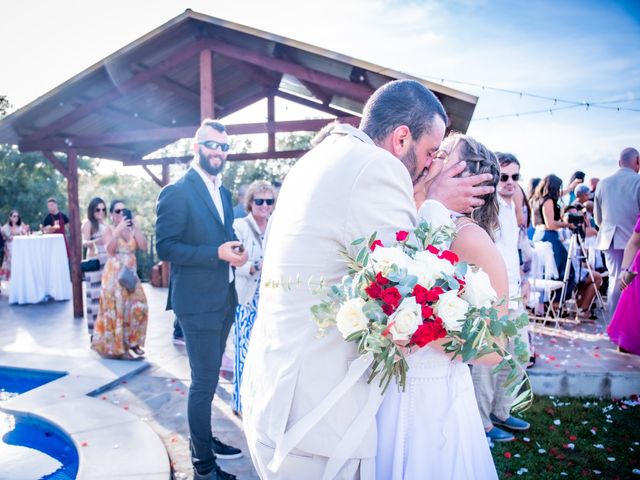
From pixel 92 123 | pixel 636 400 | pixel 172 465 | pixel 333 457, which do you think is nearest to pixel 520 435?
pixel 636 400

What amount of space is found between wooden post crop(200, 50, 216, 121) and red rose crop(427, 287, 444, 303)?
657 centimetres

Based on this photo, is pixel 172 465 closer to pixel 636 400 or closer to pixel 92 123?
pixel 636 400

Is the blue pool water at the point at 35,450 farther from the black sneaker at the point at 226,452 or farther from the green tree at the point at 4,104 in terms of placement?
the green tree at the point at 4,104

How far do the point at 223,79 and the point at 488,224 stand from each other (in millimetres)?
9015

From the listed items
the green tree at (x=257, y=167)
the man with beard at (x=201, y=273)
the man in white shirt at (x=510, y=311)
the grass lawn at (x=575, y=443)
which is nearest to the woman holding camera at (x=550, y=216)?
the man in white shirt at (x=510, y=311)

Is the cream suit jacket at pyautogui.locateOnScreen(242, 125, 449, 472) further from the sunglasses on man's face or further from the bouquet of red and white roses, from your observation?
the sunglasses on man's face

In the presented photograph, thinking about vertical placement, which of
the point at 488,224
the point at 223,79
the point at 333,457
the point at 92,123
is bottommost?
the point at 333,457

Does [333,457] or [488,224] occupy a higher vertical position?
[488,224]

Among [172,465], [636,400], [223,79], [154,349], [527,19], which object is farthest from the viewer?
[223,79]

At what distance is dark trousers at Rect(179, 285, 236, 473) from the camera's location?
9.96ft

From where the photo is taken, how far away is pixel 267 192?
16.5 feet

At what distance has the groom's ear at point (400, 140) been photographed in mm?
1699

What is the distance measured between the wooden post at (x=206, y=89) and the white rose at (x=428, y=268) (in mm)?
6502

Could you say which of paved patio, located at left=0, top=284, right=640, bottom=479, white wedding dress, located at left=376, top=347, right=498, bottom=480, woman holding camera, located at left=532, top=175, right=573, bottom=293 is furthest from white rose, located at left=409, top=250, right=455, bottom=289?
woman holding camera, located at left=532, top=175, right=573, bottom=293
